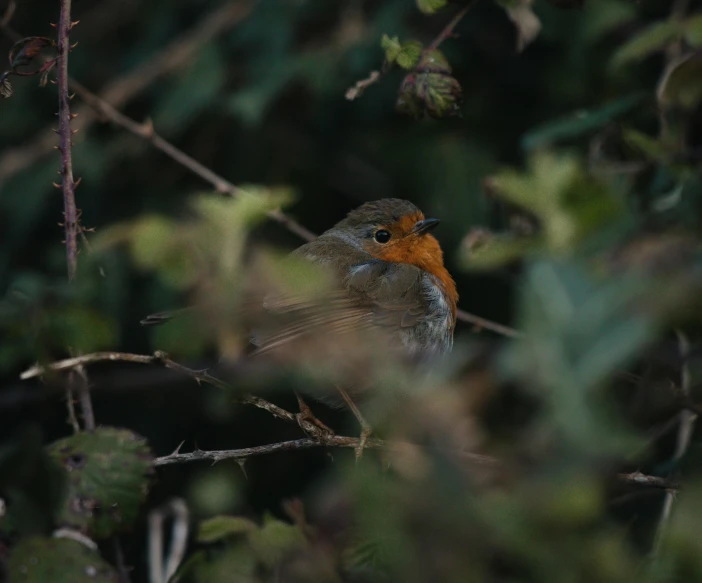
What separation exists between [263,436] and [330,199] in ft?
3.88

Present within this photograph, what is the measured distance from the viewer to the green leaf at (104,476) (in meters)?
1.72

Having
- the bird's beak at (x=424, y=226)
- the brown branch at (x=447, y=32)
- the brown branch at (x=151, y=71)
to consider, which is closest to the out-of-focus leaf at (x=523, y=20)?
the brown branch at (x=447, y=32)

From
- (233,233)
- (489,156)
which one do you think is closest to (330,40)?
(489,156)

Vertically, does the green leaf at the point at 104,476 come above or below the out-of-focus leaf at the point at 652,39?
below

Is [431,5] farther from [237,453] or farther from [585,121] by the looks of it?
[237,453]

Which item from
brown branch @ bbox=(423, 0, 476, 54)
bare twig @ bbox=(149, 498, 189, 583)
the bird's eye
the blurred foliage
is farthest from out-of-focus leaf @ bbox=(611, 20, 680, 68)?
bare twig @ bbox=(149, 498, 189, 583)

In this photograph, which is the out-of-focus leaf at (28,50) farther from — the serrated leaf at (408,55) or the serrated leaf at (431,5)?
the serrated leaf at (431,5)

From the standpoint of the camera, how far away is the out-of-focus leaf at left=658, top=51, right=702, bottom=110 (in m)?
2.89

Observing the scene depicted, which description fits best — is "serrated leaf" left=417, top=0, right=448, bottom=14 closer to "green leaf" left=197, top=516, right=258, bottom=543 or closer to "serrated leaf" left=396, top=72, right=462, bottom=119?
"serrated leaf" left=396, top=72, right=462, bottom=119

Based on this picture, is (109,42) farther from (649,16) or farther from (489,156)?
(649,16)

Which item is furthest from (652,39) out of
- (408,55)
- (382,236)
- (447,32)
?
(382,236)

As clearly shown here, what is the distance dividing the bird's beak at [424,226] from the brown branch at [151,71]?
3.81 ft

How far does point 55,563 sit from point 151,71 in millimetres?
3252

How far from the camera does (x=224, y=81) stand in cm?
439
